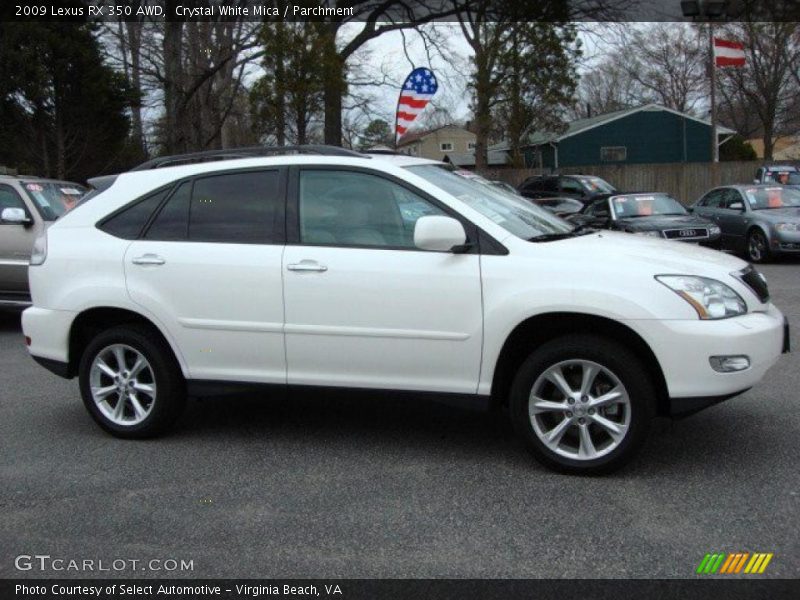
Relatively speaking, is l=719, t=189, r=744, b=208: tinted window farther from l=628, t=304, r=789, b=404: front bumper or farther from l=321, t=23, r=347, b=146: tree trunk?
l=628, t=304, r=789, b=404: front bumper

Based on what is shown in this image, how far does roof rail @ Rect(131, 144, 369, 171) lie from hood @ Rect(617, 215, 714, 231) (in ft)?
33.8

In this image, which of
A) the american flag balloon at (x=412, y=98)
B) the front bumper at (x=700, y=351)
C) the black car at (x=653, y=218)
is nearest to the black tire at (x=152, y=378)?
the front bumper at (x=700, y=351)

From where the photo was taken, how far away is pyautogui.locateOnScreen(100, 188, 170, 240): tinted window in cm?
533

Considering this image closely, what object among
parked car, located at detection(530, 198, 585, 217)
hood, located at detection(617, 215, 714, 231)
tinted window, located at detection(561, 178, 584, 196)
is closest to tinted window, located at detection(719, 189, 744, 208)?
hood, located at detection(617, 215, 714, 231)

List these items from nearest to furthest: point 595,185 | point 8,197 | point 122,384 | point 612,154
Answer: point 122,384 < point 8,197 < point 595,185 < point 612,154

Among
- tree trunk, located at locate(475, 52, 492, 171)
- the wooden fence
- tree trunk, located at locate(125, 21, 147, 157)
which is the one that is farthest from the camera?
Answer: the wooden fence

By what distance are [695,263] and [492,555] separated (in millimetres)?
1959

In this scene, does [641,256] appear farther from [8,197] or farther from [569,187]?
[569,187]

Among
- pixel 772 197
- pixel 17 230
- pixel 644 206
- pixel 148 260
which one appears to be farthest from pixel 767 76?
pixel 148 260

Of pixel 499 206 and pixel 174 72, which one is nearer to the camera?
pixel 499 206

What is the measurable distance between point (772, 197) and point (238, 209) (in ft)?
46.0

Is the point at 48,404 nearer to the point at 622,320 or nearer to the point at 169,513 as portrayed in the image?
the point at 169,513

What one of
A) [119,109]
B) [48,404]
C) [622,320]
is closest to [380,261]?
[622,320]

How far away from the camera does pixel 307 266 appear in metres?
4.82
